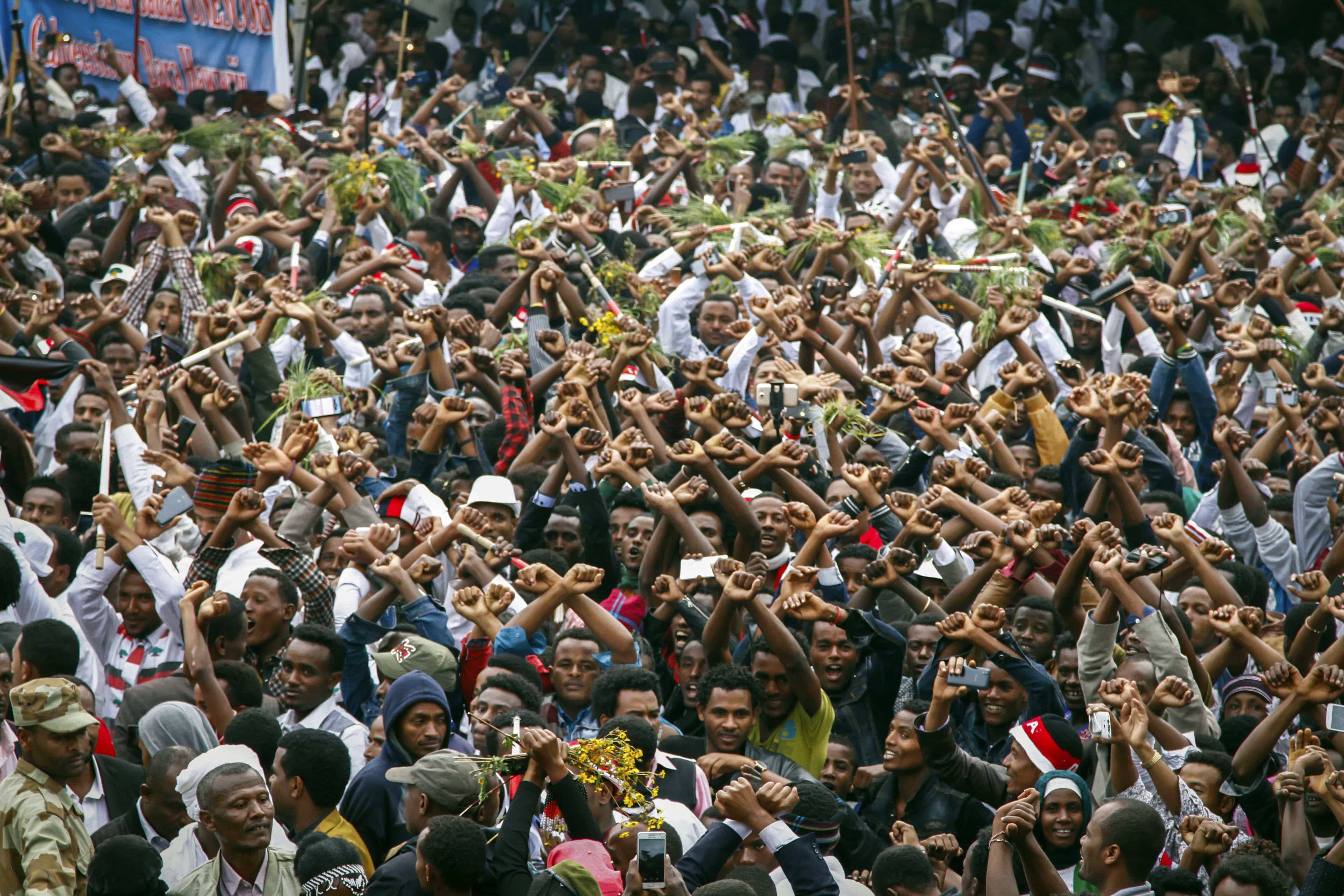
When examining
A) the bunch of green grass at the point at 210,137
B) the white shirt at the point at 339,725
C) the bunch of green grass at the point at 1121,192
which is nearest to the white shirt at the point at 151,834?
the white shirt at the point at 339,725

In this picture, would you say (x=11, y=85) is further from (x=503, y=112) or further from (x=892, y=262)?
(x=892, y=262)

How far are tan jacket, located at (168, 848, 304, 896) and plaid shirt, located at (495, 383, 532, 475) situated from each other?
4469 millimetres

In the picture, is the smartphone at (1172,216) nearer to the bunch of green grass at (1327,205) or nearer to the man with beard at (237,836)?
the bunch of green grass at (1327,205)

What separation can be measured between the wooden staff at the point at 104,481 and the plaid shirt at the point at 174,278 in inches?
69.3

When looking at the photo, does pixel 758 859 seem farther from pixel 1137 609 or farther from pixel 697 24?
pixel 697 24

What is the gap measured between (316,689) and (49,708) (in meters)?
1.85

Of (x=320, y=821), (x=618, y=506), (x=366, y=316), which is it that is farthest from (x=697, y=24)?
(x=320, y=821)

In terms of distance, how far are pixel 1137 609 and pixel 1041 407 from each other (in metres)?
3.35

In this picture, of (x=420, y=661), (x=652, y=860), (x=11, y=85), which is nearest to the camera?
(x=652, y=860)

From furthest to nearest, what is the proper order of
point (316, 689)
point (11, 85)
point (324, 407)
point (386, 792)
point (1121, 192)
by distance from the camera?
point (1121, 192), point (11, 85), point (324, 407), point (316, 689), point (386, 792)

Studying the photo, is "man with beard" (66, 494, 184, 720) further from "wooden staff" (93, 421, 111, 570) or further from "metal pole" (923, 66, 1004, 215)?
"metal pole" (923, 66, 1004, 215)

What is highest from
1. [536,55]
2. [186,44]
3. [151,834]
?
[536,55]

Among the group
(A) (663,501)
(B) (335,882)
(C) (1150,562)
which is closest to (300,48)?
(A) (663,501)

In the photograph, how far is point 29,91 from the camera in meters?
13.1
